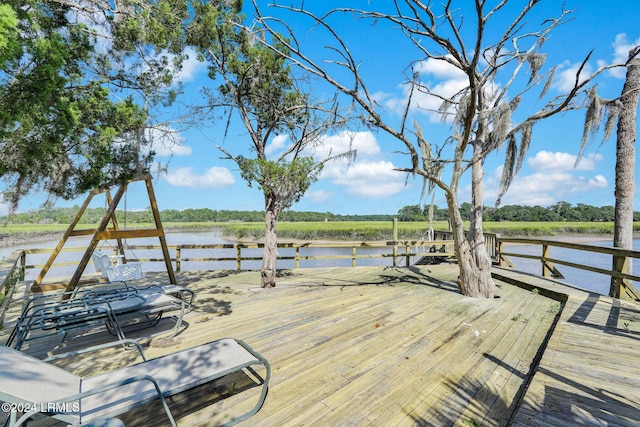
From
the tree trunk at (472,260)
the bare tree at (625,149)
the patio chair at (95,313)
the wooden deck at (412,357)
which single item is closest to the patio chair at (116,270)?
the wooden deck at (412,357)

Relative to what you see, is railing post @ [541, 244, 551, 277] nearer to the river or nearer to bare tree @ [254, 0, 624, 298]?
the river

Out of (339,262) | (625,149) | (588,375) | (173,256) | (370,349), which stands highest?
(625,149)

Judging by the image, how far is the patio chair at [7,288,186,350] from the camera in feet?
10.2

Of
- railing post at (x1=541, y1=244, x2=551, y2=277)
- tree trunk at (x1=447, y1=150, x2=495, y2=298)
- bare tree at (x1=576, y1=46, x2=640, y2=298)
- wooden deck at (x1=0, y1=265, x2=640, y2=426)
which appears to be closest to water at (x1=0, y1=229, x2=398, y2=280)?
wooden deck at (x1=0, y1=265, x2=640, y2=426)

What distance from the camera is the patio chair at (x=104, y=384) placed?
152 cm

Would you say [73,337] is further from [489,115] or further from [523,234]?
[523,234]

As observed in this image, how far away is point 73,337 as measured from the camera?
372 centimetres

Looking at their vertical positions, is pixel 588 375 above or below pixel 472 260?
below

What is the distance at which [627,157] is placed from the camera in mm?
5914

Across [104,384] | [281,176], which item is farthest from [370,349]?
[281,176]

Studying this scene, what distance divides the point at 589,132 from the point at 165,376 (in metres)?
7.87

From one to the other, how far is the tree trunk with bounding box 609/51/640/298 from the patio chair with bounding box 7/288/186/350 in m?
8.77

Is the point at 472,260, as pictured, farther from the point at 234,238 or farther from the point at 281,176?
the point at 234,238

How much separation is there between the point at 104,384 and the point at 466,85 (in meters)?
8.03
